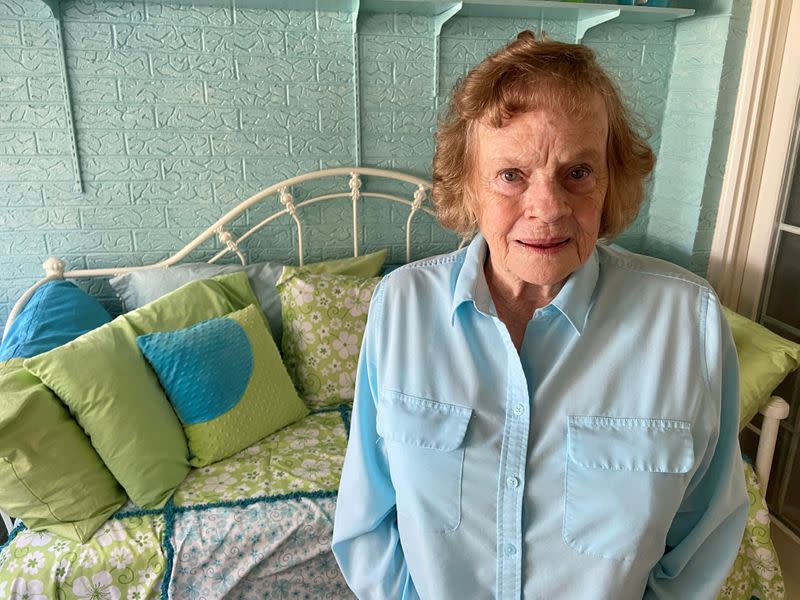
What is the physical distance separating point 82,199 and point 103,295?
35cm

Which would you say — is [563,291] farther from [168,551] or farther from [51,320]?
[51,320]

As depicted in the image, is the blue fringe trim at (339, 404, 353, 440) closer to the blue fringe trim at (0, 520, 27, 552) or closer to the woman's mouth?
the blue fringe trim at (0, 520, 27, 552)

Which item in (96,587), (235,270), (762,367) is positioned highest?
(235,270)

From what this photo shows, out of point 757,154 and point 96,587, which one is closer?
point 96,587

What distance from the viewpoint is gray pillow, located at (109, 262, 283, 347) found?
7.15 feet

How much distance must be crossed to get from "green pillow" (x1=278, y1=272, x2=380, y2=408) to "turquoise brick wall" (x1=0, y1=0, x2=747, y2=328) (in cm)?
37

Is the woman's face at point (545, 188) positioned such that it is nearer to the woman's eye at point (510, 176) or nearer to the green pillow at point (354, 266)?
the woman's eye at point (510, 176)

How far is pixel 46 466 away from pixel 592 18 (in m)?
2.29

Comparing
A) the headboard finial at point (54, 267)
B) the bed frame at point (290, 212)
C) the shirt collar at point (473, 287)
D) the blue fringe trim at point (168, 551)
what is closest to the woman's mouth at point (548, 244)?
the shirt collar at point (473, 287)

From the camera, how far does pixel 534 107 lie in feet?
2.83

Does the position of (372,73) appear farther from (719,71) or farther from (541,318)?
(541,318)

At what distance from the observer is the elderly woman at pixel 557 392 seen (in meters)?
0.85

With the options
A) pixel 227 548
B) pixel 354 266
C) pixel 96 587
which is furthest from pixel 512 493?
pixel 354 266

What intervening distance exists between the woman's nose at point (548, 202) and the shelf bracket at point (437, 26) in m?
1.55
